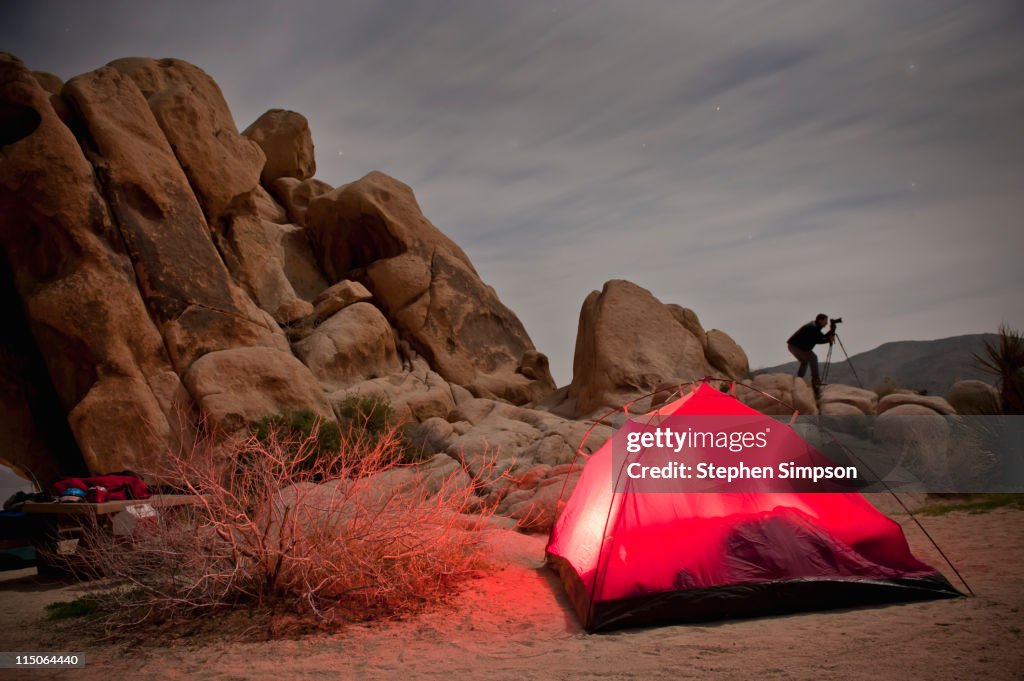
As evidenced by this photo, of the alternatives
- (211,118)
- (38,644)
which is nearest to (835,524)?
(38,644)

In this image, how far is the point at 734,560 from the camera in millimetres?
5668

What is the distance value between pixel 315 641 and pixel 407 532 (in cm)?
121

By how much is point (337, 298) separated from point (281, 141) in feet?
35.8

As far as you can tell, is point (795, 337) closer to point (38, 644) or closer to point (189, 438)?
point (189, 438)

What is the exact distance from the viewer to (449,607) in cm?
620

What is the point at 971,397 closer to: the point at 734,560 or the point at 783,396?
the point at 783,396

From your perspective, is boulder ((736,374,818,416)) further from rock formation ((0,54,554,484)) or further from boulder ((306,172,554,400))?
boulder ((306,172,554,400))

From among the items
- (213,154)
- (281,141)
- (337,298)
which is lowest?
(337,298)

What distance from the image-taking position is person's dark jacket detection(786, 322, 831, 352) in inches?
591

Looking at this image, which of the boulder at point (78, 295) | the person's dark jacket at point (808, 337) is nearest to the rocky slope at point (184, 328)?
the boulder at point (78, 295)

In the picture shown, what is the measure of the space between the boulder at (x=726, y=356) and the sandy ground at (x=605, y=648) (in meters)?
15.3

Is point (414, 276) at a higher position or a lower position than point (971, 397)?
higher

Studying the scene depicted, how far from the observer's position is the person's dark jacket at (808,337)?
591 inches

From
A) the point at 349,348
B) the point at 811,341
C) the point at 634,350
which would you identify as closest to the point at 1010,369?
the point at 811,341
